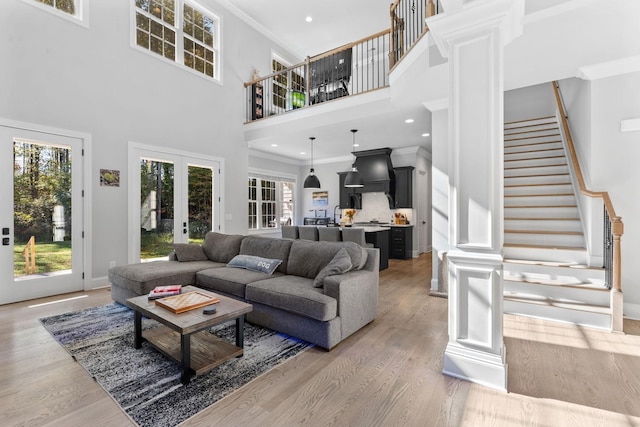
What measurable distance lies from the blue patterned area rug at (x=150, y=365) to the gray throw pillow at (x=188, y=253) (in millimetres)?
1202

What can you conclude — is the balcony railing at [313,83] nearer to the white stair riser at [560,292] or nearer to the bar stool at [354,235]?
the bar stool at [354,235]

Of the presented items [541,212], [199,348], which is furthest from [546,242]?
[199,348]

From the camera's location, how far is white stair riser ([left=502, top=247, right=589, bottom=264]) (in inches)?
146

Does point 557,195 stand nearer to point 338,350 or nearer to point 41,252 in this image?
point 338,350

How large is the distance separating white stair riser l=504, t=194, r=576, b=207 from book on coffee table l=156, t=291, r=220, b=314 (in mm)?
4608

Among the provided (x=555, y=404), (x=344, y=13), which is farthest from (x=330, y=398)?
(x=344, y=13)

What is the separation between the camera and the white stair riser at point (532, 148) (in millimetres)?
5293

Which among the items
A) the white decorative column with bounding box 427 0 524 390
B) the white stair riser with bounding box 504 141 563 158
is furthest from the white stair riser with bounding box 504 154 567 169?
the white decorative column with bounding box 427 0 524 390

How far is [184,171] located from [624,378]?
6287mm

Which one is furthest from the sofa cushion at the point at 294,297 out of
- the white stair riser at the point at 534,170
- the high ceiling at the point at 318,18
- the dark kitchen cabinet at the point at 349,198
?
the high ceiling at the point at 318,18

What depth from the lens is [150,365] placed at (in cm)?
225

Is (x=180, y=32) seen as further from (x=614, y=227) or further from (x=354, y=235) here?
(x=614, y=227)

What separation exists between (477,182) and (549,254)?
2.74 metres

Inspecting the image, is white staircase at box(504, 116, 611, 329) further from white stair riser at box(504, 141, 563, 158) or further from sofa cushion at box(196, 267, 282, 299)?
sofa cushion at box(196, 267, 282, 299)
